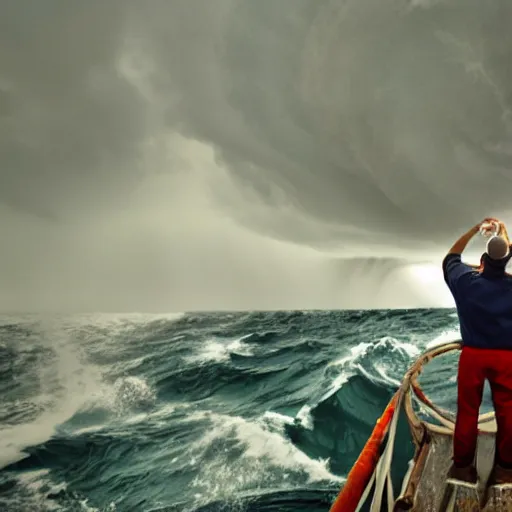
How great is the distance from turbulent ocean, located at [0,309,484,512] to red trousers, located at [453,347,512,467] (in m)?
1.20

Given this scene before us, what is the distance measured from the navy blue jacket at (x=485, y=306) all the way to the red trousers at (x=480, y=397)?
9 centimetres

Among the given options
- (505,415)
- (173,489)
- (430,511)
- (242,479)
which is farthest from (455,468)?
(173,489)

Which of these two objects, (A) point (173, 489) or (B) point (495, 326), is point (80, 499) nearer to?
(A) point (173, 489)

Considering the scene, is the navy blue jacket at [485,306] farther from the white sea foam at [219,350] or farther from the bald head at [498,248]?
the white sea foam at [219,350]

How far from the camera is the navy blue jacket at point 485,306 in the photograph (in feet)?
9.12

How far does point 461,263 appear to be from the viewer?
10.6 ft

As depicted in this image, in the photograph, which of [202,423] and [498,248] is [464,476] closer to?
[498,248]

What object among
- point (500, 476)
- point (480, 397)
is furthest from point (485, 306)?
point (500, 476)

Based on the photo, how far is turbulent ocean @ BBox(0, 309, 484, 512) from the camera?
671 centimetres

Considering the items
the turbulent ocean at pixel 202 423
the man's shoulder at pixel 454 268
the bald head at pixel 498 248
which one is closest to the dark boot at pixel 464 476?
the turbulent ocean at pixel 202 423

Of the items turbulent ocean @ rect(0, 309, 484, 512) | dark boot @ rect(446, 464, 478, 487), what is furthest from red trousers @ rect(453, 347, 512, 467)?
turbulent ocean @ rect(0, 309, 484, 512)

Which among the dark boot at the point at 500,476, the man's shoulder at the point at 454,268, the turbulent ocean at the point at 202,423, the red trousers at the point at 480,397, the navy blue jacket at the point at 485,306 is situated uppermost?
the man's shoulder at the point at 454,268

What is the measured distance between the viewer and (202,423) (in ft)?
32.6

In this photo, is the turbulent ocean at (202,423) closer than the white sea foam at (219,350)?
Yes
